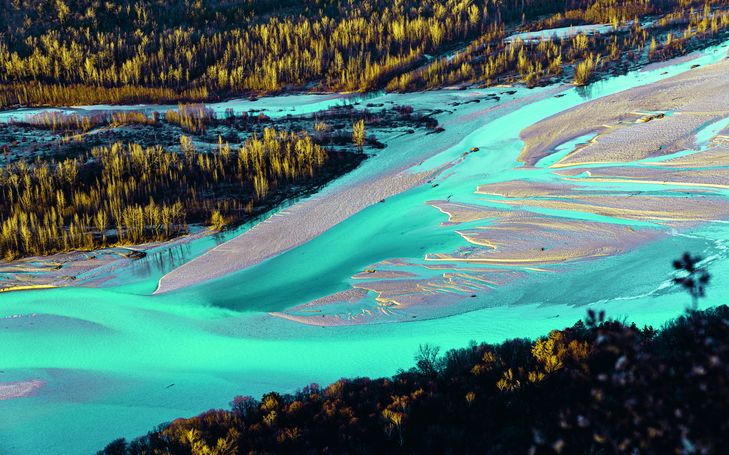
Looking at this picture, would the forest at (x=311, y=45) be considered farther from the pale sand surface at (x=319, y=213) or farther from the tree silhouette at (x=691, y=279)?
the tree silhouette at (x=691, y=279)

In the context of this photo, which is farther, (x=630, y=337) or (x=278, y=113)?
(x=278, y=113)

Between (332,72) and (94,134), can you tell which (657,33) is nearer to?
(332,72)

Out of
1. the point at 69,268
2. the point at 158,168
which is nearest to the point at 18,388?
the point at 69,268

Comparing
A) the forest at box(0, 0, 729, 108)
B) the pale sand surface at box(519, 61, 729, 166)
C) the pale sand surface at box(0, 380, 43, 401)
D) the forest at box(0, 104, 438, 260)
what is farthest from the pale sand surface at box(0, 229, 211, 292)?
the forest at box(0, 0, 729, 108)

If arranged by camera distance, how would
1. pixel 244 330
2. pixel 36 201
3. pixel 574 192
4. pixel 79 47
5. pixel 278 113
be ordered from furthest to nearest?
pixel 79 47, pixel 278 113, pixel 36 201, pixel 574 192, pixel 244 330

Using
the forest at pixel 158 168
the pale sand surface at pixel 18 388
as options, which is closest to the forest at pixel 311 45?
the forest at pixel 158 168

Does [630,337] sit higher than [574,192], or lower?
higher

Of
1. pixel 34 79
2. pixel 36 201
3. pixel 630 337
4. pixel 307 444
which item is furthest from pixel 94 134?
pixel 630 337
